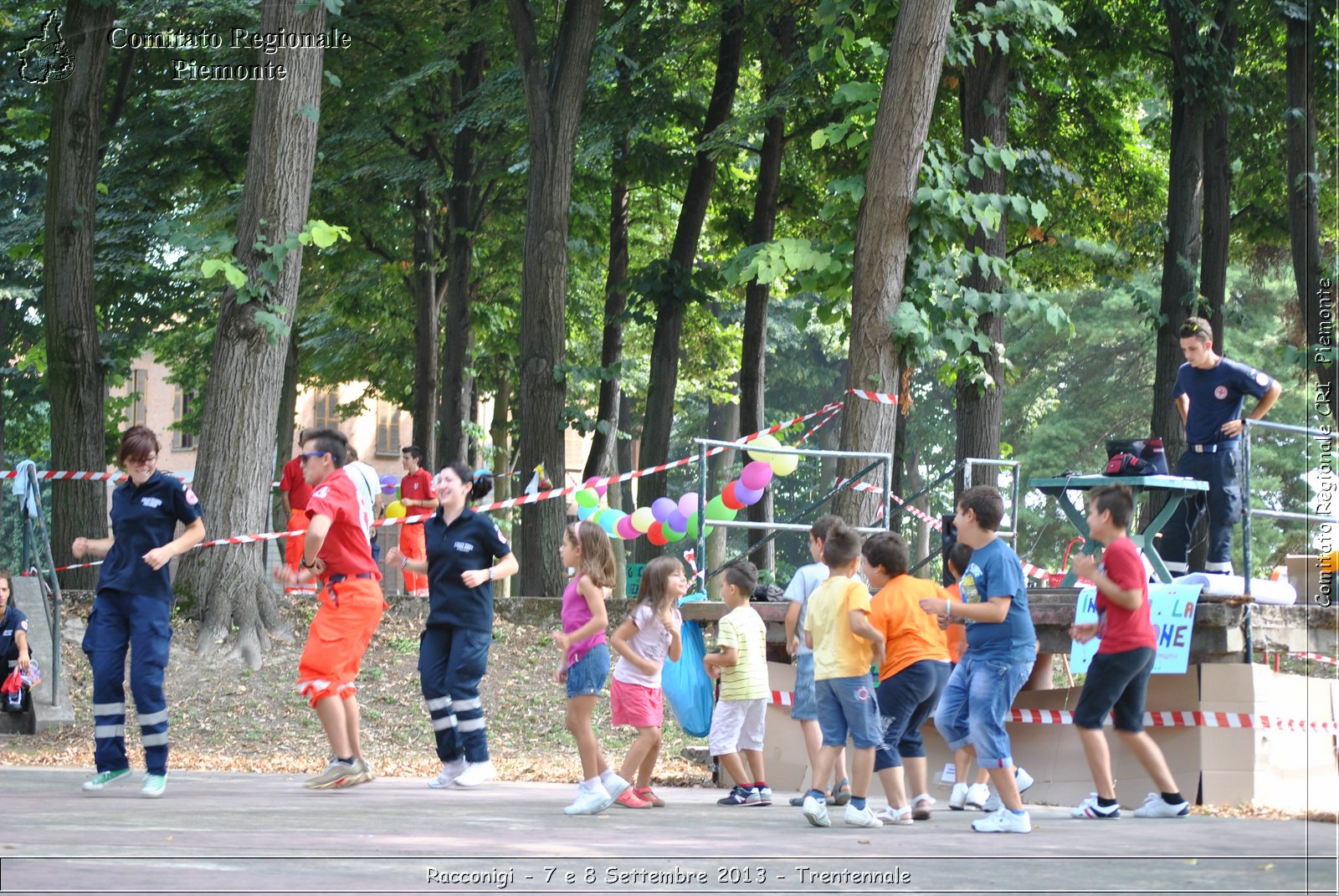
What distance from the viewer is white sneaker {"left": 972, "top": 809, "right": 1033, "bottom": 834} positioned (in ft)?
25.2

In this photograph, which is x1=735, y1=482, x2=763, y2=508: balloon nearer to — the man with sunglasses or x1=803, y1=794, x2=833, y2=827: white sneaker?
the man with sunglasses

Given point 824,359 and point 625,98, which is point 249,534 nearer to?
point 625,98

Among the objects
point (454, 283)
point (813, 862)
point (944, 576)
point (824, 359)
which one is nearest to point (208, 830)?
point (813, 862)

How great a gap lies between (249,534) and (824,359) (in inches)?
1832

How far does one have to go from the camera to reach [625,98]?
23531 millimetres

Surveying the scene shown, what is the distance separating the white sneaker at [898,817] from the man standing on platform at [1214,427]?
3.93 m

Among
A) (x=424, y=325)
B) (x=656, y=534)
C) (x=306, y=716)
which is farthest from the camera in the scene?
(x=424, y=325)

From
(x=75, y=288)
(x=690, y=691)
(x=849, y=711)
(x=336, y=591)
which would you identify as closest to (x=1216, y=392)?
(x=690, y=691)

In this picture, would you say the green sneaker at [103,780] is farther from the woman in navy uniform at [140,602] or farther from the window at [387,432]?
the window at [387,432]

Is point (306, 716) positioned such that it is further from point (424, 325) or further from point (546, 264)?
point (424, 325)

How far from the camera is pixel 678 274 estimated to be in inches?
934

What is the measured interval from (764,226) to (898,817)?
17.2m

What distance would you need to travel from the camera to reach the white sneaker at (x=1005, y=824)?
768 cm

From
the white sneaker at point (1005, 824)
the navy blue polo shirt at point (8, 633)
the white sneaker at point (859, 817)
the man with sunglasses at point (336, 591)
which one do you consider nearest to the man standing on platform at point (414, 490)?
the navy blue polo shirt at point (8, 633)
